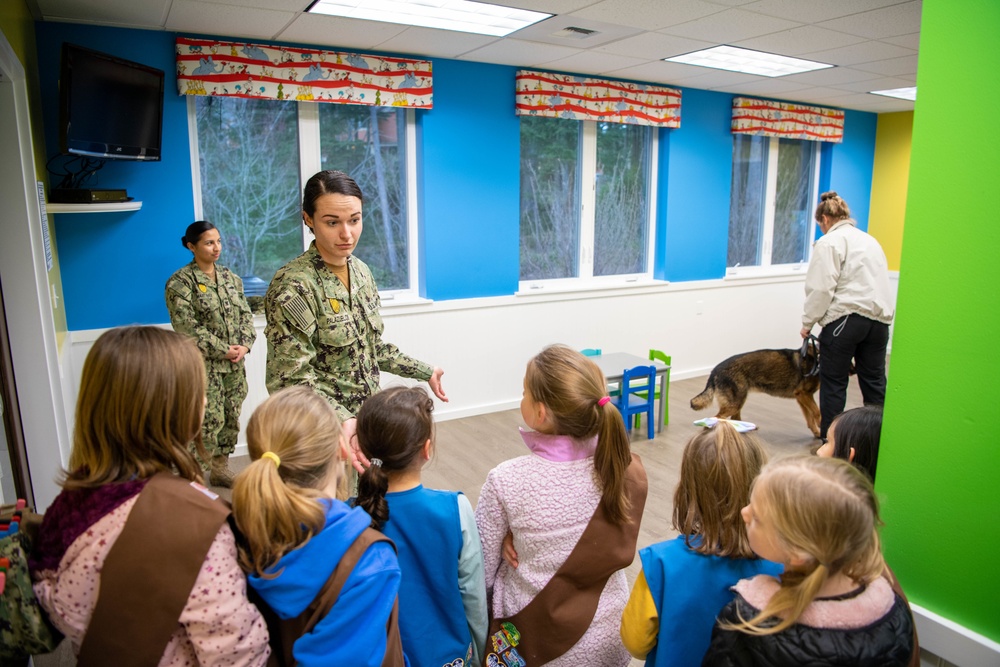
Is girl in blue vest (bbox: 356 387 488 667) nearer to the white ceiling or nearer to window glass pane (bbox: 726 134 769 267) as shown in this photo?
the white ceiling

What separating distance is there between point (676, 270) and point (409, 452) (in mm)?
4934

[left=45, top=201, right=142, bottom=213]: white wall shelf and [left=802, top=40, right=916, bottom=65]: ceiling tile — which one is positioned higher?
[left=802, top=40, right=916, bottom=65]: ceiling tile

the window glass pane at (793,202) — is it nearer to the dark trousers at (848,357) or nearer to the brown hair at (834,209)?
the brown hair at (834,209)

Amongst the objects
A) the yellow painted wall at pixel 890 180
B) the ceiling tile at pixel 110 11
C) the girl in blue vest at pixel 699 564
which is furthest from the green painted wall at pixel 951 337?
the yellow painted wall at pixel 890 180

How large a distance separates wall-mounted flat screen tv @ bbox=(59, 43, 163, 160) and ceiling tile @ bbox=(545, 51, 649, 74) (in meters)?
2.52

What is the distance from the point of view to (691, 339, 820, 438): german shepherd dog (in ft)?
14.4

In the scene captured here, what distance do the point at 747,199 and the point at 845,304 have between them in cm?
288

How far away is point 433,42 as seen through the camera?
4117 millimetres

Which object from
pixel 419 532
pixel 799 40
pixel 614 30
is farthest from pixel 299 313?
pixel 799 40

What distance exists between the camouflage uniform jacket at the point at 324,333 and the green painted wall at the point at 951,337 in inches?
52.6

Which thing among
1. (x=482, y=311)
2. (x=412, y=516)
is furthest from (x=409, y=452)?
(x=482, y=311)

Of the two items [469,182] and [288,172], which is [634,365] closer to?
[469,182]

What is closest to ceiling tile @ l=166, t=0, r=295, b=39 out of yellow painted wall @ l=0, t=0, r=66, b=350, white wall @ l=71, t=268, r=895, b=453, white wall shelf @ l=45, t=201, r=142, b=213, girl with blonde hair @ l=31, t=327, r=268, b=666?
yellow painted wall @ l=0, t=0, r=66, b=350

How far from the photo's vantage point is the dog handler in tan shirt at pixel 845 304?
13.0ft
